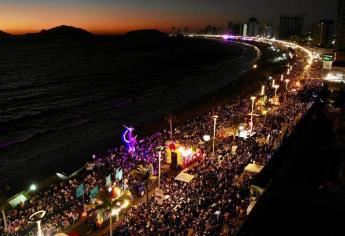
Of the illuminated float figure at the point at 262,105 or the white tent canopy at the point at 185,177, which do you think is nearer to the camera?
the white tent canopy at the point at 185,177

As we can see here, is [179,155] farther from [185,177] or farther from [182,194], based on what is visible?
[182,194]

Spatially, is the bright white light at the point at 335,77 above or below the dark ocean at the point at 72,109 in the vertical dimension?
above

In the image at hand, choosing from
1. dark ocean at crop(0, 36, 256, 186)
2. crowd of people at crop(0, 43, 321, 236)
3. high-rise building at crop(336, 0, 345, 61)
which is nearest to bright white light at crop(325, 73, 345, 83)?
dark ocean at crop(0, 36, 256, 186)

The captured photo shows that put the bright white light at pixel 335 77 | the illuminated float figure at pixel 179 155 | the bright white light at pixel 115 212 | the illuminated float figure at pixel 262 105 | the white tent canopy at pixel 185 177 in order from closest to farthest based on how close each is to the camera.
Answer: the bright white light at pixel 115 212, the white tent canopy at pixel 185 177, the illuminated float figure at pixel 179 155, the illuminated float figure at pixel 262 105, the bright white light at pixel 335 77

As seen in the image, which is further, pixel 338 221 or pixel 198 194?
pixel 198 194

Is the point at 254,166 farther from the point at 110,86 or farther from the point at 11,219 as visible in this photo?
the point at 110,86

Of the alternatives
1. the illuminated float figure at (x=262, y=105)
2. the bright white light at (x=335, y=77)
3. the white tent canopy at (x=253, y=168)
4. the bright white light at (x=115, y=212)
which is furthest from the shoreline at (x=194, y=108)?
the white tent canopy at (x=253, y=168)

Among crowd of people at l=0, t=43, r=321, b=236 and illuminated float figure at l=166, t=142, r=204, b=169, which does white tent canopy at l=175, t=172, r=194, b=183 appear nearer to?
crowd of people at l=0, t=43, r=321, b=236

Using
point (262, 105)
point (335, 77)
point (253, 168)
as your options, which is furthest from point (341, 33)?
point (253, 168)

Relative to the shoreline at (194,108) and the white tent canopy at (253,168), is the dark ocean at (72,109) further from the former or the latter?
the white tent canopy at (253,168)

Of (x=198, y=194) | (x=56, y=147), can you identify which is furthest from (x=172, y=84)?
(x=198, y=194)
